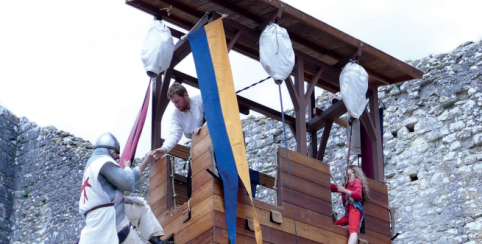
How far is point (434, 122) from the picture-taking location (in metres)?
14.6

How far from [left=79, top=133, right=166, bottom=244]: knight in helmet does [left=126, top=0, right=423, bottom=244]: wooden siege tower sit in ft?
1.32

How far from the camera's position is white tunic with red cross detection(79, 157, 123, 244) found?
873 cm

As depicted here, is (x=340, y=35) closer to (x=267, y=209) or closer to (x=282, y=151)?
(x=282, y=151)

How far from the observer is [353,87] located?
1073 centimetres

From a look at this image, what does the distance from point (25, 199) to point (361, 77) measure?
10.6 m

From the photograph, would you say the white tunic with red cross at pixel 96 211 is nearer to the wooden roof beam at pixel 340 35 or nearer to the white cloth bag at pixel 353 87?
the wooden roof beam at pixel 340 35

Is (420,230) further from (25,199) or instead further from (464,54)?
(25,199)

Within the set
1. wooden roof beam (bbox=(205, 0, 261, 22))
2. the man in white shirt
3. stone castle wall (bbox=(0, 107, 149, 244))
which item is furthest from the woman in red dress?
stone castle wall (bbox=(0, 107, 149, 244))

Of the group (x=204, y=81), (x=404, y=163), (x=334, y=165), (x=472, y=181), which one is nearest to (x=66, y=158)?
(x=334, y=165)

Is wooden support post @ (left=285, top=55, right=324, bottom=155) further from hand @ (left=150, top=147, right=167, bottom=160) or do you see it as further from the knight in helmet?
the knight in helmet

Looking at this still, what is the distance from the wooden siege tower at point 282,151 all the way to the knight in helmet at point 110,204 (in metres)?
0.40

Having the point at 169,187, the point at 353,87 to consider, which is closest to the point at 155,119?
the point at 169,187

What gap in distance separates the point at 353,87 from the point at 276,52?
3.85ft

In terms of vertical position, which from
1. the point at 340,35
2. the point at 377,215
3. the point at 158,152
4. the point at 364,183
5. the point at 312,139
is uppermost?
the point at 340,35
